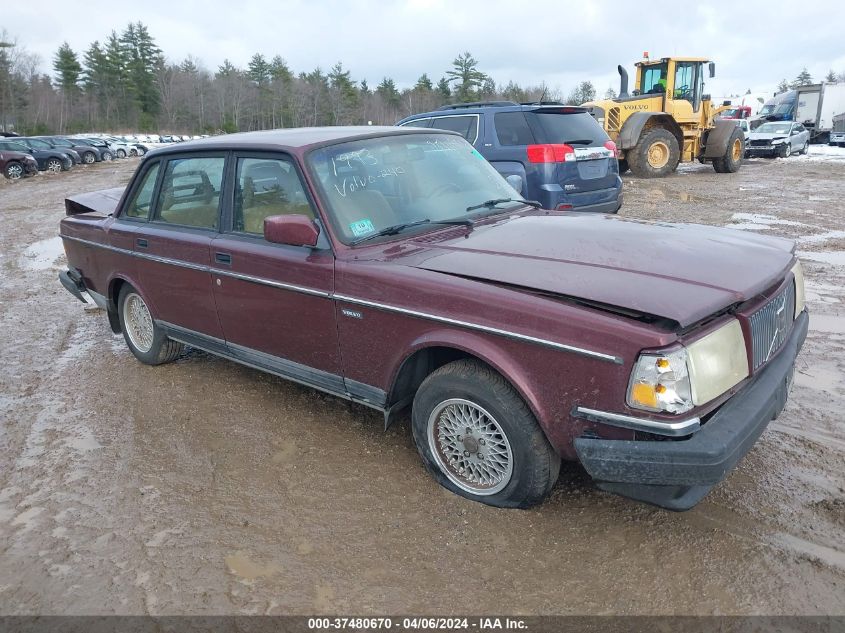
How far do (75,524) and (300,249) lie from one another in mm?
1763

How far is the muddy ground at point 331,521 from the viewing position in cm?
253

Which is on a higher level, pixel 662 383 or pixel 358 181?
pixel 358 181

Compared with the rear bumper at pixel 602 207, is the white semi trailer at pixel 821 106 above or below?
above

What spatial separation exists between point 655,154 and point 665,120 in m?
0.93

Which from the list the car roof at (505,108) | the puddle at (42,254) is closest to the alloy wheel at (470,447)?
the car roof at (505,108)

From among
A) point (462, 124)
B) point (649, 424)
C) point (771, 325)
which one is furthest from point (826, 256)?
point (649, 424)

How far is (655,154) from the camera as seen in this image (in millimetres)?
17906

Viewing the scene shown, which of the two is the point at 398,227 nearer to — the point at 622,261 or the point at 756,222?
the point at 622,261

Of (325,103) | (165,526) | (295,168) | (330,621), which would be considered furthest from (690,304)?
(325,103)

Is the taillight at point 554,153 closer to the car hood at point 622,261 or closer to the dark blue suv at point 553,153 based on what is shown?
the dark blue suv at point 553,153

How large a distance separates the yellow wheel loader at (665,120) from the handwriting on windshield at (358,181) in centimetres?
1487

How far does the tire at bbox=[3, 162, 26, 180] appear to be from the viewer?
24.4 metres

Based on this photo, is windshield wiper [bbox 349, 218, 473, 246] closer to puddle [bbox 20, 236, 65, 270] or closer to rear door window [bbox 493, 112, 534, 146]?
rear door window [bbox 493, 112, 534, 146]

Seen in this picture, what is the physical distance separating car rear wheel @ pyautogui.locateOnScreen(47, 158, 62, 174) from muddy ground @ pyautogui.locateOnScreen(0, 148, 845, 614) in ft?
89.1
